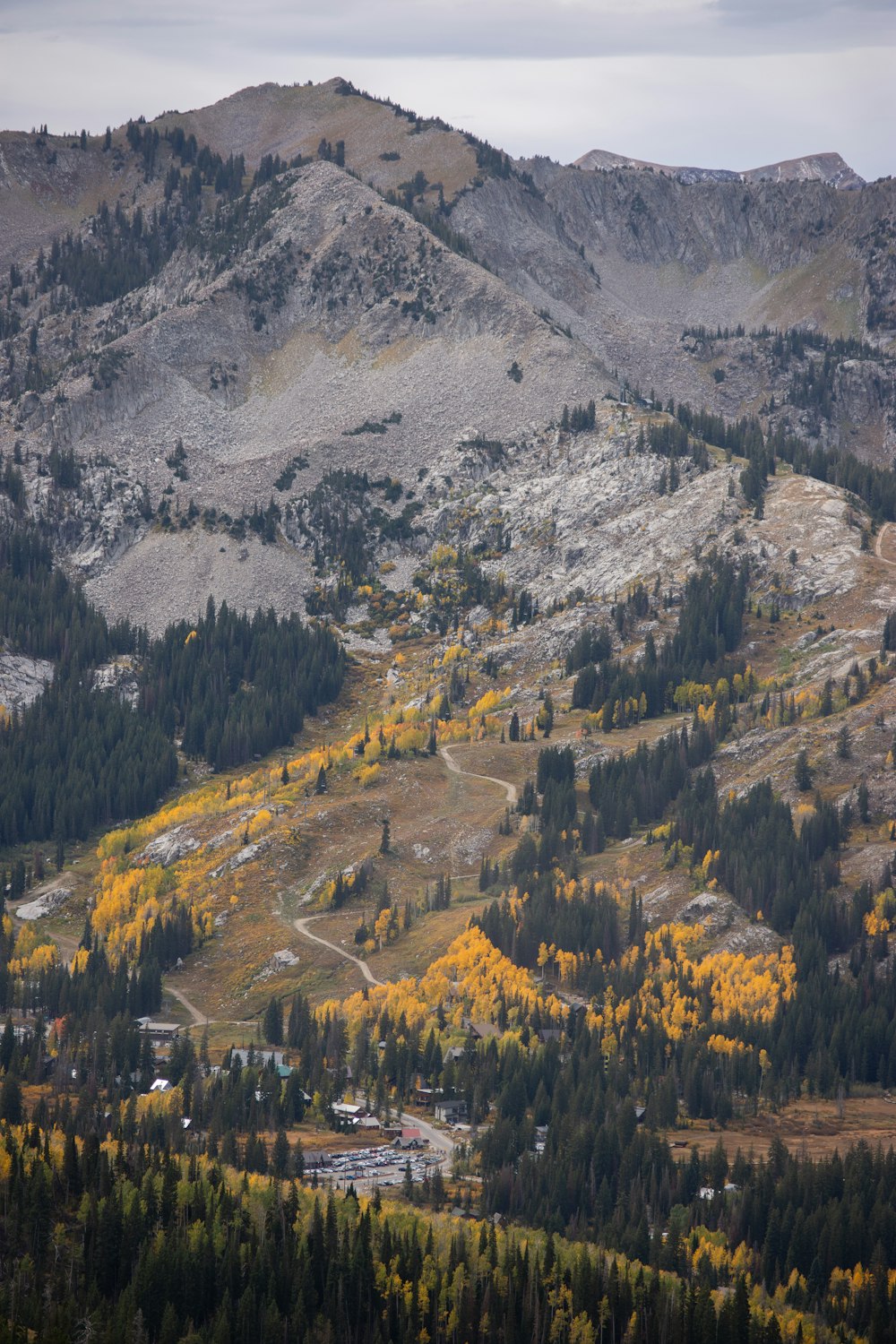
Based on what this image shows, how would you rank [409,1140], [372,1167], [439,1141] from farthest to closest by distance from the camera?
[439,1141], [409,1140], [372,1167]

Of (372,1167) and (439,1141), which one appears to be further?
(439,1141)

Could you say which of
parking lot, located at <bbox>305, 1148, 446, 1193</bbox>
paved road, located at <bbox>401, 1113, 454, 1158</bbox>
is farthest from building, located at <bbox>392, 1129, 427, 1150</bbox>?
parking lot, located at <bbox>305, 1148, 446, 1193</bbox>

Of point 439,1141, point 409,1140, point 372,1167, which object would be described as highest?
point 372,1167

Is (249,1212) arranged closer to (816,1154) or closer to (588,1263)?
(588,1263)

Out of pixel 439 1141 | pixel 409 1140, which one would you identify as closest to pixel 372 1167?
pixel 409 1140

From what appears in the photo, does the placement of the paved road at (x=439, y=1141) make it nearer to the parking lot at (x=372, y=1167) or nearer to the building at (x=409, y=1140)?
the building at (x=409, y=1140)

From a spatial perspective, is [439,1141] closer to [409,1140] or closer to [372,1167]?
[409,1140]

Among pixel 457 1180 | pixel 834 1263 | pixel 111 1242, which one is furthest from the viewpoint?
pixel 457 1180

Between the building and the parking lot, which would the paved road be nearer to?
the building

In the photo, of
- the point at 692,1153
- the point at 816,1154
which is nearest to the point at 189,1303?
the point at 692,1153

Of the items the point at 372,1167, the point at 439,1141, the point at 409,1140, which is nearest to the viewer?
the point at 372,1167

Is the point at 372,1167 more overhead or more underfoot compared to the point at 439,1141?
more overhead
